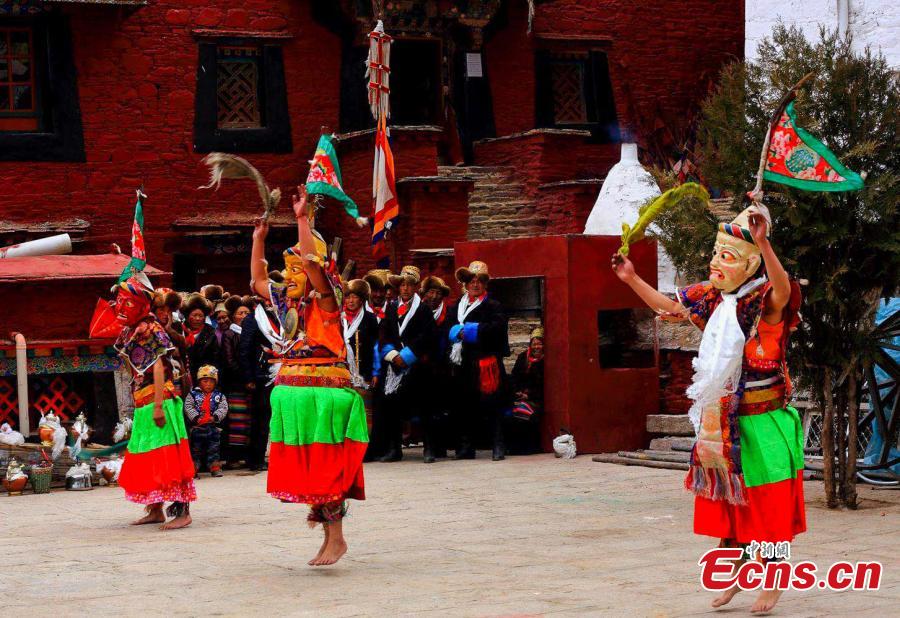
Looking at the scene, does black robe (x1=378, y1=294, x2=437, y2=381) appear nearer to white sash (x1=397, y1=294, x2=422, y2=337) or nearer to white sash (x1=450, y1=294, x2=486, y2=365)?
white sash (x1=397, y1=294, x2=422, y2=337)

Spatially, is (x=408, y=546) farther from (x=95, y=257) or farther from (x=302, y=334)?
(x=95, y=257)

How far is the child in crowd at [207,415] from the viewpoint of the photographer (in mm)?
14023

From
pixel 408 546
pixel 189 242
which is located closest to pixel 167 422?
pixel 408 546

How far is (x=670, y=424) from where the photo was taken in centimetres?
1477

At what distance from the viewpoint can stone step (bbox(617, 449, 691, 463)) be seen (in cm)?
1356

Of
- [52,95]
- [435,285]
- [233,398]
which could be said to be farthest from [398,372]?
[52,95]

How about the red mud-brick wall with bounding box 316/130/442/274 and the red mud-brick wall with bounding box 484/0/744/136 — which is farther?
the red mud-brick wall with bounding box 484/0/744/136

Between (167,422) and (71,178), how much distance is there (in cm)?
1124

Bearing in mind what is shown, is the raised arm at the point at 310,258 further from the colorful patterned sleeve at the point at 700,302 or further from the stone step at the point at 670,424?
the stone step at the point at 670,424

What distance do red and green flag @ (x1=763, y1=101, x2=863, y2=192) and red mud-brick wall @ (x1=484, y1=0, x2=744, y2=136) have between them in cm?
1546

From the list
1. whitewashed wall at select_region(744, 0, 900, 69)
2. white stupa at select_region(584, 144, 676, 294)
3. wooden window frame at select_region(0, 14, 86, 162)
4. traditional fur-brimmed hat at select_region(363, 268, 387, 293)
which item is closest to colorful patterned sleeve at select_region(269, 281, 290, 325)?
traditional fur-brimmed hat at select_region(363, 268, 387, 293)

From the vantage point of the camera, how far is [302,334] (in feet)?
28.4

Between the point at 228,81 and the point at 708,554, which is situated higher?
the point at 228,81

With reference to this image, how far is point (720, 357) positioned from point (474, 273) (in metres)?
7.53
